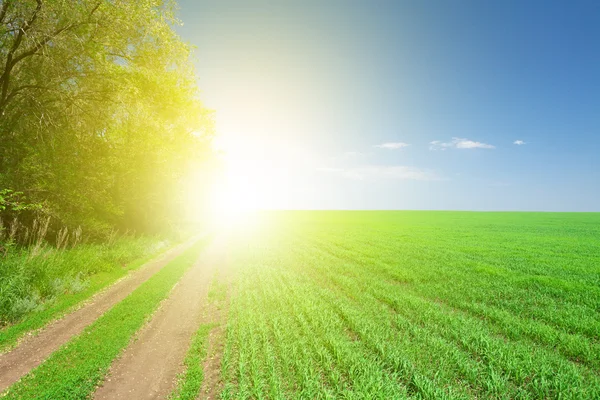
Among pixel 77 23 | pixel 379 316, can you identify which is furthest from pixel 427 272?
pixel 77 23

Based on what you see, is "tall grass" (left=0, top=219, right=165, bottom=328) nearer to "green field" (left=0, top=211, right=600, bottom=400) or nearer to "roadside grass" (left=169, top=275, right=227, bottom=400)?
"green field" (left=0, top=211, right=600, bottom=400)

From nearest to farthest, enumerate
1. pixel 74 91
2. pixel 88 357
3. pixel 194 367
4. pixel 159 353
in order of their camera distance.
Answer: pixel 194 367 → pixel 88 357 → pixel 159 353 → pixel 74 91

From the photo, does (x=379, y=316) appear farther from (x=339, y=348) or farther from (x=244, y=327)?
(x=244, y=327)

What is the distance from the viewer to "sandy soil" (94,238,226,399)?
20.8 ft

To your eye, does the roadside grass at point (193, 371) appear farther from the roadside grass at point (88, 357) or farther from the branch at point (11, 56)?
the branch at point (11, 56)

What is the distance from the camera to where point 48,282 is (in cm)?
1166

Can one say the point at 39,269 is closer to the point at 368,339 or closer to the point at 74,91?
the point at 74,91

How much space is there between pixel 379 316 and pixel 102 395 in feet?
29.2

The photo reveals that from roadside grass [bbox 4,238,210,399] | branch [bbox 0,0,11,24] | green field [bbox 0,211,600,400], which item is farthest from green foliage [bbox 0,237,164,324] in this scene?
branch [bbox 0,0,11,24]

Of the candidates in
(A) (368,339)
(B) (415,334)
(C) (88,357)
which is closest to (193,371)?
(C) (88,357)

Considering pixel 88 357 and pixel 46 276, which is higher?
pixel 46 276

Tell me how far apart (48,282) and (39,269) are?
2.36 ft

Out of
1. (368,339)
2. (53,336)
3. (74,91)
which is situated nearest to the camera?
(368,339)

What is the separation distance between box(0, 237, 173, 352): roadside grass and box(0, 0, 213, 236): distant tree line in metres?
2.50
